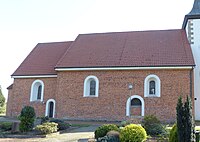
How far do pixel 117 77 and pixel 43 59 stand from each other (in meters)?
9.24

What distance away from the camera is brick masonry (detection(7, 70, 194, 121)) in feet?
67.6

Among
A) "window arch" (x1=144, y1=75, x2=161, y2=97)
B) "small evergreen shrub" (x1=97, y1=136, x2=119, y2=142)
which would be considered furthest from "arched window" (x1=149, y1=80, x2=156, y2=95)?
"small evergreen shrub" (x1=97, y1=136, x2=119, y2=142)

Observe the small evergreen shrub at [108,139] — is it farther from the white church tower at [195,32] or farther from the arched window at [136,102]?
the white church tower at [195,32]

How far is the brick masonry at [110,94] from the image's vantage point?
20.6 meters

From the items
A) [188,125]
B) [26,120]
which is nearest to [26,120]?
[26,120]

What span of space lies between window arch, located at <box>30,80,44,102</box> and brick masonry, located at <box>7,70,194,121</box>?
0.48 metres

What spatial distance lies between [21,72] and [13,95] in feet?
8.03

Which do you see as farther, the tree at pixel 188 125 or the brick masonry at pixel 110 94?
the brick masonry at pixel 110 94

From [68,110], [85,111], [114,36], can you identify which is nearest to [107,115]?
[85,111]

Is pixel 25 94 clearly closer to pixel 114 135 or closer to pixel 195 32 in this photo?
pixel 114 135

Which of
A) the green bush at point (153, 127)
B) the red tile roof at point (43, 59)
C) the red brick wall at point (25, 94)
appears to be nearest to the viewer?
the green bush at point (153, 127)

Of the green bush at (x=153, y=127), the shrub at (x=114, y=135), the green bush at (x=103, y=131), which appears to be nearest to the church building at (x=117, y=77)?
the green bush at (x=153, y=127)

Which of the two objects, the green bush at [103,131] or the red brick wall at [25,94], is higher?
the red brick wall at [25,94]

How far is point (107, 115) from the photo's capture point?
71.0ft
